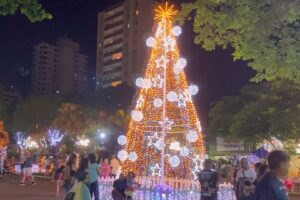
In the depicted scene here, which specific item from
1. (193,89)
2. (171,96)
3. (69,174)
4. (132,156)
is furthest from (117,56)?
(69,174)

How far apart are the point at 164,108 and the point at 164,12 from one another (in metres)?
3.87

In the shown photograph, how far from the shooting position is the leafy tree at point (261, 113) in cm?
3177

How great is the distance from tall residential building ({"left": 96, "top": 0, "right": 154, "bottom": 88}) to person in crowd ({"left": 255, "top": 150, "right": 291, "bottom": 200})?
3795 inches

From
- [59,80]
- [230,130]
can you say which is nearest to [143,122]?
[230,130]

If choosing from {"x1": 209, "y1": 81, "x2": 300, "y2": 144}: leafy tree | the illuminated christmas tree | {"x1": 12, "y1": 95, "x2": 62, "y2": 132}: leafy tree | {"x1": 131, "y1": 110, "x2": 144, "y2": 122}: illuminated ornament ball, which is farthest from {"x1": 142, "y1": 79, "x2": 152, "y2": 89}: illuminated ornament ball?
{"x1": 12, "y1": 95, "x2": 62, "y2": 132}: leafy tree

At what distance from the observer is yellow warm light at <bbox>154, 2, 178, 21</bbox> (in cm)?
1947

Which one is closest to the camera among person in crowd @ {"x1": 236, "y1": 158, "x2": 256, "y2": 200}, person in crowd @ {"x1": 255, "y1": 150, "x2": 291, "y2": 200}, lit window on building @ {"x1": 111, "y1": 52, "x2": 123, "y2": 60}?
person in crowd @ {"x1": 255, "y1": 150, "x2": 291, "y2": 200}

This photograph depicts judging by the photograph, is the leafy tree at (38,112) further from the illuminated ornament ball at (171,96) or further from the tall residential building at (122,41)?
the illuminated ornament ball at (171,96)

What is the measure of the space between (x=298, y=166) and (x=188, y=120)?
1872 cm

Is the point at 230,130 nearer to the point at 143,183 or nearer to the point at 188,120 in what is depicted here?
A: the point at 188,120

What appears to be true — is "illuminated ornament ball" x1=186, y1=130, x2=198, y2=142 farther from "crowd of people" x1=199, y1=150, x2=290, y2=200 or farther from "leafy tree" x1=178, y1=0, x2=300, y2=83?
"leafy tree" x1=178, y1=0, x2=300, y2=83

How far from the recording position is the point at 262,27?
11.1 meters

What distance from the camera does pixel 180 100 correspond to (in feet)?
64.3

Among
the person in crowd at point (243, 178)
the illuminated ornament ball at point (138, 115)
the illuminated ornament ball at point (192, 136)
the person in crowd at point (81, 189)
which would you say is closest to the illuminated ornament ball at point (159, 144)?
the illuminated ornament ball at point (192, 136)
